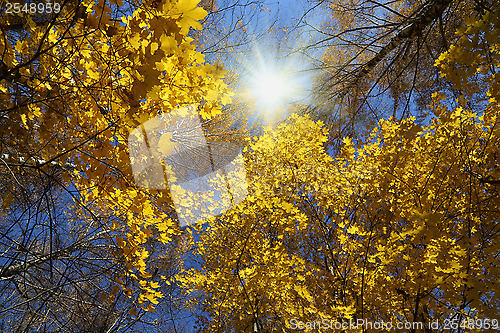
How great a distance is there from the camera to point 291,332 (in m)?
3.07

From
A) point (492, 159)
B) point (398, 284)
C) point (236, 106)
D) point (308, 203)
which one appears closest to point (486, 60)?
point (492, 159)

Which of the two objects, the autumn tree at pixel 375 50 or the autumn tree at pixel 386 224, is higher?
the autumn tree at pixel 375 50

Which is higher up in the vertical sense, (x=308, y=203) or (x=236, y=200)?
(x=236, y=200)

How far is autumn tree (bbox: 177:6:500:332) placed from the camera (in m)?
1.69

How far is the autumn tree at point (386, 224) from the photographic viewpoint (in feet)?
5.53

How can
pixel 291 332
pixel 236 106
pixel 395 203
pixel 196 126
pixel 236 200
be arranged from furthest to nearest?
pixel 236 106
pixel 236 200
pixel 196 126
pixel 291 332
pixel 395 203

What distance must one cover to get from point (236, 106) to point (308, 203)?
3.50 meters

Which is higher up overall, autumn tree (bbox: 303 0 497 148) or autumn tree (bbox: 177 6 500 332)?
autumn tree (bbox: 303 0 497 148)

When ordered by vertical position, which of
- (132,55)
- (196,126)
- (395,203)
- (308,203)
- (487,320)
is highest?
(196,126)

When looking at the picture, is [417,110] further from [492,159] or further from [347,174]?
[347,174]

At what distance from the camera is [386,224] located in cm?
287

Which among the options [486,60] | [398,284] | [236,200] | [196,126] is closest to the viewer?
[486,60]

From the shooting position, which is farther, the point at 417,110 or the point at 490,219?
the point at 417,110

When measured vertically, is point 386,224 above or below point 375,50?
below
